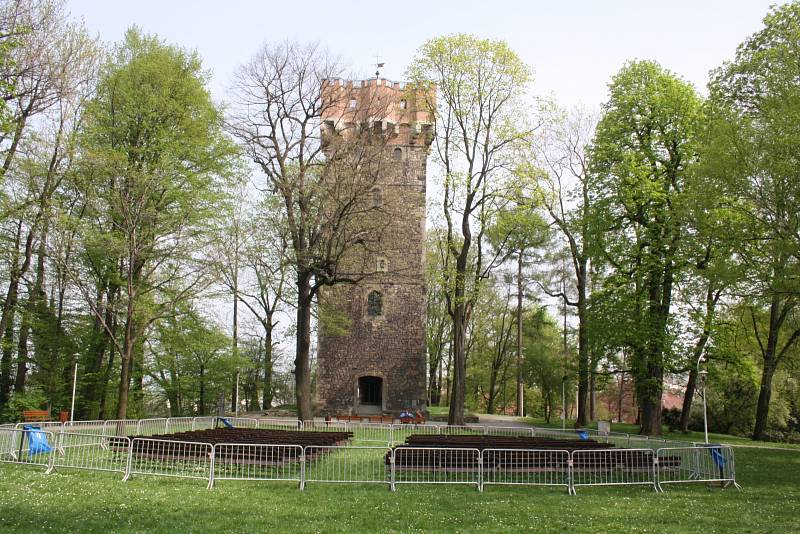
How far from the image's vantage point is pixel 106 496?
31.0ft

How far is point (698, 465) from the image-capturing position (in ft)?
41.8

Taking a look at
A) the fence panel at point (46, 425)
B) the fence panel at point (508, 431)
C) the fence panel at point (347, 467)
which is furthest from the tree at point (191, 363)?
Result: the fence panel at point (347, 467)

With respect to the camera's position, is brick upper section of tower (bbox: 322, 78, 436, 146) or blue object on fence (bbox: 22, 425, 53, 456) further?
brick upper section of tower (bbox: 322, 78, 436, 146)

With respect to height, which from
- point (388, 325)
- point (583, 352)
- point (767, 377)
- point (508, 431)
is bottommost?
point (508, 431)

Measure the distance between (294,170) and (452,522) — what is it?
18531 millimetres

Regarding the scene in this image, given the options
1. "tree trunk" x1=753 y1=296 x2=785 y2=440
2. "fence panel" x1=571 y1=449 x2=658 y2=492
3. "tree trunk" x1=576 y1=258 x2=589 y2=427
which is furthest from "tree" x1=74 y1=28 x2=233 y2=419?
"tree trunk" x1=753 y1=296 x2=785 y2=440

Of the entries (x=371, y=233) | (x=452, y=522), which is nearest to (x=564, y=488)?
(x=452, y=522)

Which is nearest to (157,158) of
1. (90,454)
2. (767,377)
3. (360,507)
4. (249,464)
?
(90,454)

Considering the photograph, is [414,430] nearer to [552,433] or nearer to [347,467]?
[552,433]

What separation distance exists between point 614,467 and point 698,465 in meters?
1.77

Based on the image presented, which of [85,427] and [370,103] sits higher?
[370,103]

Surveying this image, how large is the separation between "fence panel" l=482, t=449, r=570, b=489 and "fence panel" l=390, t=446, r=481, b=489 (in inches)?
11.8

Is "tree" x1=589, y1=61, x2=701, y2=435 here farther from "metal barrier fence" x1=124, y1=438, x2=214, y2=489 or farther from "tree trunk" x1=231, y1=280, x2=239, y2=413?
"tree trunk" x1=231, y1=280, x2=239, y2=413

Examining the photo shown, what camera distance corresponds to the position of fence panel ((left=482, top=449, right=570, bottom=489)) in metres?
12.1
